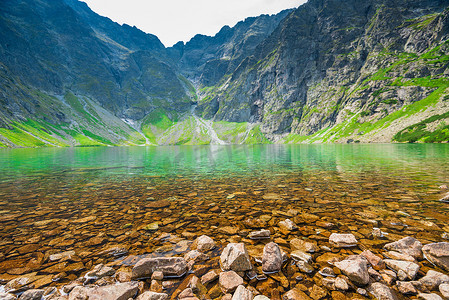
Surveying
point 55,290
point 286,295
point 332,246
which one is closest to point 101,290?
point 55,290

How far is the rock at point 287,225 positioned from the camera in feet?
29.8

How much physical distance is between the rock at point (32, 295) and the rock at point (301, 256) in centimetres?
741

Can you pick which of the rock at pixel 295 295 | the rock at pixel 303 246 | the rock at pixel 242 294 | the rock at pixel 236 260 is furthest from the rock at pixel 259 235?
the rock at pixel 242 294

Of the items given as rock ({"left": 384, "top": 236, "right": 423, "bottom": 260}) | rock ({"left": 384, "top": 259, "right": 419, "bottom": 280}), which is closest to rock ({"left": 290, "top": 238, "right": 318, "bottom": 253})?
rock ({"left": 384, "top": 259, "right": 419, "bottom": 280})

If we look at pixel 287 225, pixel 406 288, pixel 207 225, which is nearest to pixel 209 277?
pixel 207 225

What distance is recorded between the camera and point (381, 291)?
15.9 feet

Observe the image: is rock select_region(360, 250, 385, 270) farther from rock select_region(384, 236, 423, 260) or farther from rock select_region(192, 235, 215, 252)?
rock select_region(192, 235, 215, 252)

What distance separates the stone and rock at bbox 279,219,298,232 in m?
4.20

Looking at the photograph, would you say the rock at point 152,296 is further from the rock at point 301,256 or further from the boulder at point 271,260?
the rock at point 301,256

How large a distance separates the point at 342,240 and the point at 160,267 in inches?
269

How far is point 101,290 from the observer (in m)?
5.00

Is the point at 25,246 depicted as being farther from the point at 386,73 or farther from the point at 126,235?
the point at 386,73

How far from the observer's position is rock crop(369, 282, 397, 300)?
15.5 feet

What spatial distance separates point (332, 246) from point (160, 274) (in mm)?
6303
